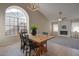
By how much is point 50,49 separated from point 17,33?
0.72m

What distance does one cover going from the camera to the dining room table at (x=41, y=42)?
225 centimetres

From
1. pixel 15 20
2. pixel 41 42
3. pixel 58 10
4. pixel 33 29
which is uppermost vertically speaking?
pixel 58 10

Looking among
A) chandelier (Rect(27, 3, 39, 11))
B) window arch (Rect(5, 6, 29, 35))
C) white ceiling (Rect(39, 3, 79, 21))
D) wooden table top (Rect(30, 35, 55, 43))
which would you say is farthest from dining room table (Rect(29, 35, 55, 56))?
chandelier (Rect(27, 3, 39, 11))

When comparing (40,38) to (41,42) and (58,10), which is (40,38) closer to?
(41,42)

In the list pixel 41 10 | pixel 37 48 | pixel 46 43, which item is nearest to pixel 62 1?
pixel 41 10

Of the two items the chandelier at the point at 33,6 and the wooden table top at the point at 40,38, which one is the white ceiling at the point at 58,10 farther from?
the wooden table top at the point at 40,38

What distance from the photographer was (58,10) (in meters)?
2.27

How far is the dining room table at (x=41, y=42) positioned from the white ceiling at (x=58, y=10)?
38 cm

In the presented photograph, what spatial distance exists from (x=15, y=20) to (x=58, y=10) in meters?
0.87

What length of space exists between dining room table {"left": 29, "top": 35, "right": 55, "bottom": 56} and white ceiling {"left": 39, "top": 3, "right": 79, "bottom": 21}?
38 cm

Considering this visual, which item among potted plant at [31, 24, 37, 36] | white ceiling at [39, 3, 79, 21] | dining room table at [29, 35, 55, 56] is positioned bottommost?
dining room table at [29, 35, 55, 56]

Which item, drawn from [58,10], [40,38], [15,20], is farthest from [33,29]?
[58,10]

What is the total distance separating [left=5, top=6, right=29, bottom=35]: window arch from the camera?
2221mm

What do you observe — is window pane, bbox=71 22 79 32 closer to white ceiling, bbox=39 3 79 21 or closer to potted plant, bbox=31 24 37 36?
white ceiling, bbox=39 3 79 21
